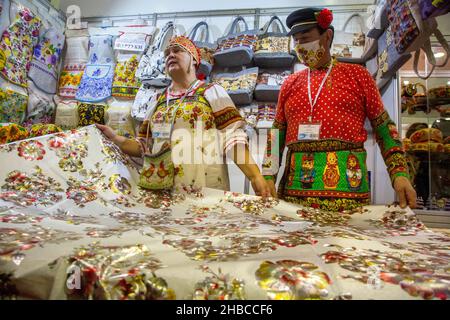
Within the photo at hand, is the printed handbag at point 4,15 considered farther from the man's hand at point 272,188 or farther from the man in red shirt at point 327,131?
the man's hand at point 272,188

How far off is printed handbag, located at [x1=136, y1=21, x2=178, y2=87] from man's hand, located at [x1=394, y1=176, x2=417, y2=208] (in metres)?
2.12

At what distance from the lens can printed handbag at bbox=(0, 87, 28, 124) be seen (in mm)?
2514

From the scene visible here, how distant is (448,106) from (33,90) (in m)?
3.58

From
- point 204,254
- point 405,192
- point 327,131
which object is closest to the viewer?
point 204,254

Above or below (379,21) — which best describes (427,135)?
below

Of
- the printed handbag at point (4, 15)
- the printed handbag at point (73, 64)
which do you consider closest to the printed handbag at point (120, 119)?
the printed handbag at point (73, 64)

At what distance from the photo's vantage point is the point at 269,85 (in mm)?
2693

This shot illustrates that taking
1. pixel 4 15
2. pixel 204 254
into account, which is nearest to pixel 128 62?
pixel 4 15

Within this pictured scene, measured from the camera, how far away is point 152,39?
9.98 ft

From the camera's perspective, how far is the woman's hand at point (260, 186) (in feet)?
3.91

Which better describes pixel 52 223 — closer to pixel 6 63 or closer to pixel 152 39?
pixel 6 63

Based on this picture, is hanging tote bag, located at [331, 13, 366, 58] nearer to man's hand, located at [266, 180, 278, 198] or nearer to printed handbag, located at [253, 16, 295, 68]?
printed handbag, located at [253, 16, 295, 68]

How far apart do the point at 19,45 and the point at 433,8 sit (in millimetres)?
3070

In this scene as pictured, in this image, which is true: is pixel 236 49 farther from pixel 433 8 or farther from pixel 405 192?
pixel 405 192
